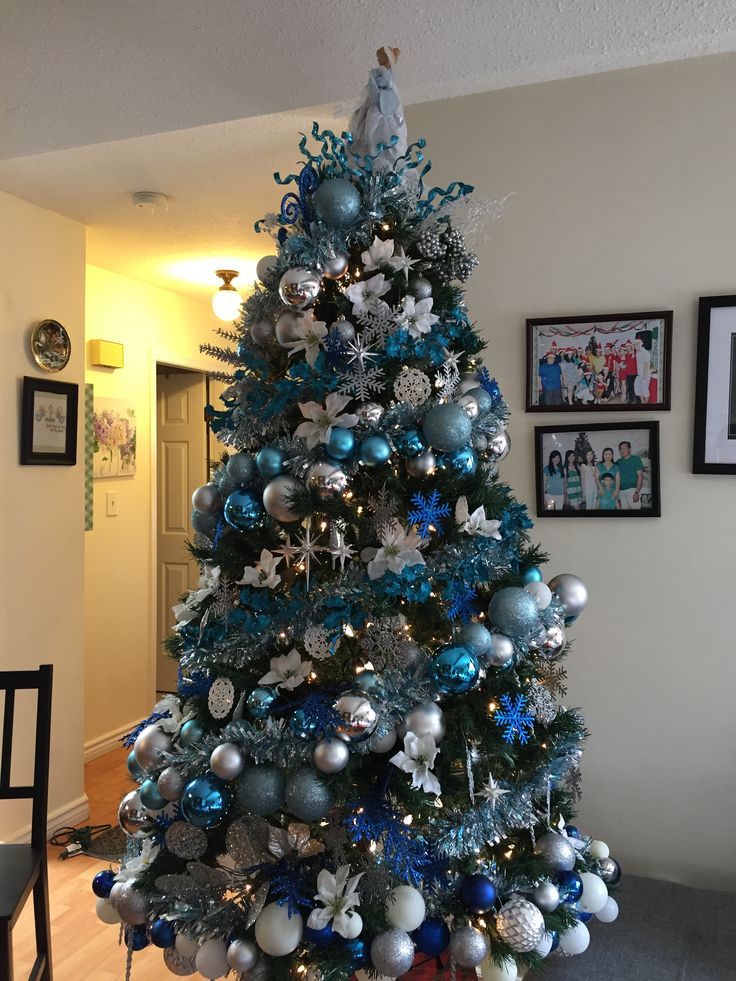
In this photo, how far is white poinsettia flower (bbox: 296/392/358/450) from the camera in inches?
52.4

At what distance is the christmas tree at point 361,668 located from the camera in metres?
1.26

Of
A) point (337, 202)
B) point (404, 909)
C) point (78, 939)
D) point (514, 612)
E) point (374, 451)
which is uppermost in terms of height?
point (337, 202)

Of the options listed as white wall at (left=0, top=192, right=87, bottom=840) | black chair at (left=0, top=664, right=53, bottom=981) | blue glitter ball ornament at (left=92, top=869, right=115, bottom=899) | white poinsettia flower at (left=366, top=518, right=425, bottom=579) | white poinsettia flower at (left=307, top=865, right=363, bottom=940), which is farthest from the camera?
white wall at (left=0, top=192, right=87, bottom=840)

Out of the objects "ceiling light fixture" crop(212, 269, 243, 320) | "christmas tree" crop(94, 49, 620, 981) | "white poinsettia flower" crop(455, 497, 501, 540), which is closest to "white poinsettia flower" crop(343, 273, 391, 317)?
"christmas tree" crop(94, 49, 620, 981)

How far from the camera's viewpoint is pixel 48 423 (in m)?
3.12

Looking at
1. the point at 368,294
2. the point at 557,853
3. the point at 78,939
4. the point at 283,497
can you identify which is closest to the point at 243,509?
the point at 283,497

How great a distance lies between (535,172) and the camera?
2148mm

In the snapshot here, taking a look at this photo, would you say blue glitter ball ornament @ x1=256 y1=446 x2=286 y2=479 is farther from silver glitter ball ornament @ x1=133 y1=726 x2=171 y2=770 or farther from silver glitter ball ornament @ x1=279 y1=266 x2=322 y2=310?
silver glitter ball ornament @ x1=133 y1=726 x2=171 y2=770

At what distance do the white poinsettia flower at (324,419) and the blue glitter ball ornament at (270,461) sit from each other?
49mm

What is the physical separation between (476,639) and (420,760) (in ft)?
0.67

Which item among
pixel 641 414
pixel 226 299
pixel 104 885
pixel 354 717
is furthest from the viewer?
pixel 226 299

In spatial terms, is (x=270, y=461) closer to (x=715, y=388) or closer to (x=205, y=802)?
(x=205, y=802)

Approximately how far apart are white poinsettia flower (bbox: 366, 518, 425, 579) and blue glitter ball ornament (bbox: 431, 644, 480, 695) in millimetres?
153

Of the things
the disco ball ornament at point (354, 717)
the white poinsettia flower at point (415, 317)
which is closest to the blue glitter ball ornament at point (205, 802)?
the disco ball ornament at point (354, 717)
